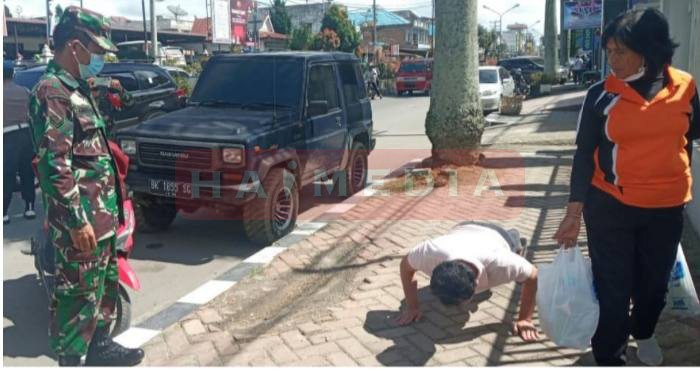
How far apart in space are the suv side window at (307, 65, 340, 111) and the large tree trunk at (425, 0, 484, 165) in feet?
6.40

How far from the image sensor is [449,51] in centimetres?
895

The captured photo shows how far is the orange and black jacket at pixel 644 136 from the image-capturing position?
298 cm

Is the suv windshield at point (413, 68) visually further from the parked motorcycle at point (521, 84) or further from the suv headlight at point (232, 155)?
the suv headlight at point (232, 155)

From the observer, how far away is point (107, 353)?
3.66m

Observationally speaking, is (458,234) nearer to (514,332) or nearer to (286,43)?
(514,332)

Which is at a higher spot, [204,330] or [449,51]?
[449,51]

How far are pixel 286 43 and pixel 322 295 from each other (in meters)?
51.1

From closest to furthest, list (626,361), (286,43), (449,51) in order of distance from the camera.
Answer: (626,361)
(449,51)
(286,43)

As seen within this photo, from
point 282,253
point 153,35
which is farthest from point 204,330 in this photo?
point 153,35

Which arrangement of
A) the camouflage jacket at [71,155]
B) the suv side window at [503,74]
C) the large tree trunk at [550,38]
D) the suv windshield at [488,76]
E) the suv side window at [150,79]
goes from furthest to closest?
the large tree trunk at [550,38]
the suv side window at [503,74]
the suv windshield at [488,76]
the suv side window at [150,79]
the camouflage jacket at [71,155]

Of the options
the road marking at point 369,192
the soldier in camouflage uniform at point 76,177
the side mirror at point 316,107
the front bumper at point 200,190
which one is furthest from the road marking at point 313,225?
the soldier in camouflage uniform at point 76,177

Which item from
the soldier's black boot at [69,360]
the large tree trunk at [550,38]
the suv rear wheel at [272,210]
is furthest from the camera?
the large tree trunk at [550,38]

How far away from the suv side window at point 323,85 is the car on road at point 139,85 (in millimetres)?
4634

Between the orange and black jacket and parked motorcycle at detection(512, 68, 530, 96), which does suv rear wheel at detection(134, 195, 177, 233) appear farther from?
parked motorcycle at detection(512, 68, 530, 96)
